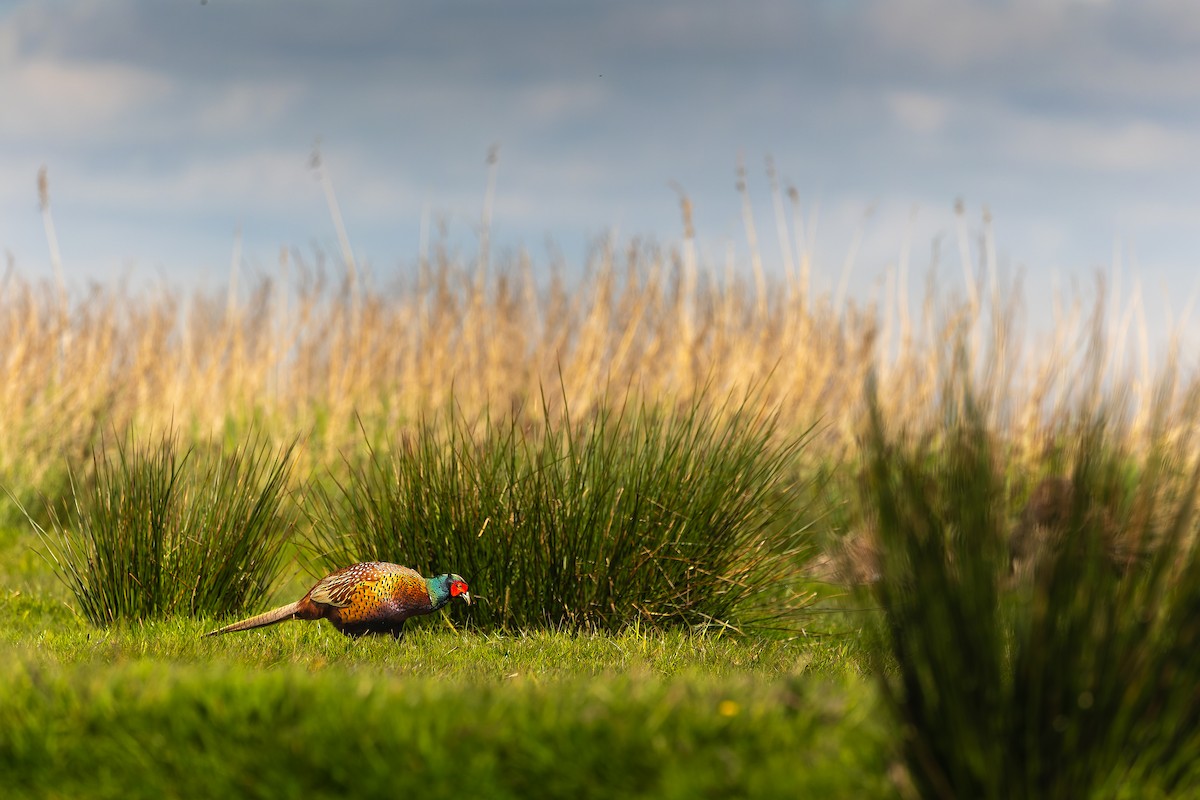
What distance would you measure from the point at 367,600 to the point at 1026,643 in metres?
3.37

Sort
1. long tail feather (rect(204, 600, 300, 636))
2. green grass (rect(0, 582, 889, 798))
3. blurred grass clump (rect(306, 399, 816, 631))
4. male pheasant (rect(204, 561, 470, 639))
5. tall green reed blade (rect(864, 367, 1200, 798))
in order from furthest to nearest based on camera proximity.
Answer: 1. blurred grass clump (rect(306, 399, 816, 631))
2. long tail feather (rect(204, 600, 300, 636))
3. male pheasant (rect(204, 561, 470, 639))
4. green grass (rect(0, 582, 889, 798))
5. tall green reed blade (rect(864, 367, 1200, 798))

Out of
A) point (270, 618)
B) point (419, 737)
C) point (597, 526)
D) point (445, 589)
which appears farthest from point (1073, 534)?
point (270, 618)

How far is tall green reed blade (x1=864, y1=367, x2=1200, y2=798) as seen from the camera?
3.00 m

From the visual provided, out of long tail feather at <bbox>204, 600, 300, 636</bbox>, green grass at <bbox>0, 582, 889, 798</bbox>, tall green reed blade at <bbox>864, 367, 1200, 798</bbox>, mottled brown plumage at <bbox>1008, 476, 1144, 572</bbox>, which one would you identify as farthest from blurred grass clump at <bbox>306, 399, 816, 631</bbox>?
tall green reed blade at <bbox>864, 367, 1200, 798</bbox>

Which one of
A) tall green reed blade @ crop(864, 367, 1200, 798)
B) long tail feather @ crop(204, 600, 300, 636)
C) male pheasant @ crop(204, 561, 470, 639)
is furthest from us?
long tail feather @ crop(204, 600, 300, 636)

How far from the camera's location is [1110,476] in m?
3.30

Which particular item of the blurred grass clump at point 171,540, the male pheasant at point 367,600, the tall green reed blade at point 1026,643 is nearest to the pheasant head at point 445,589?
the male pheasant at point 367,600

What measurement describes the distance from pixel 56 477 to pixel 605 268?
620 centimetres

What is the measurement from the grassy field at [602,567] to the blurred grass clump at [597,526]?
22mm

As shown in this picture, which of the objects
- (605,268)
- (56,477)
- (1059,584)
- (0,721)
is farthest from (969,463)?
(56,477)

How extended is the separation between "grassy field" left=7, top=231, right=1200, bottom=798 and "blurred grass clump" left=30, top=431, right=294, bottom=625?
2 centimetres

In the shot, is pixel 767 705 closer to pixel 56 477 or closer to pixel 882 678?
pixel 882 678

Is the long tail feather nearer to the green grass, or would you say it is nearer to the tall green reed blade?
the green grass

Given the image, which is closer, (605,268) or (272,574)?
(272,574)
